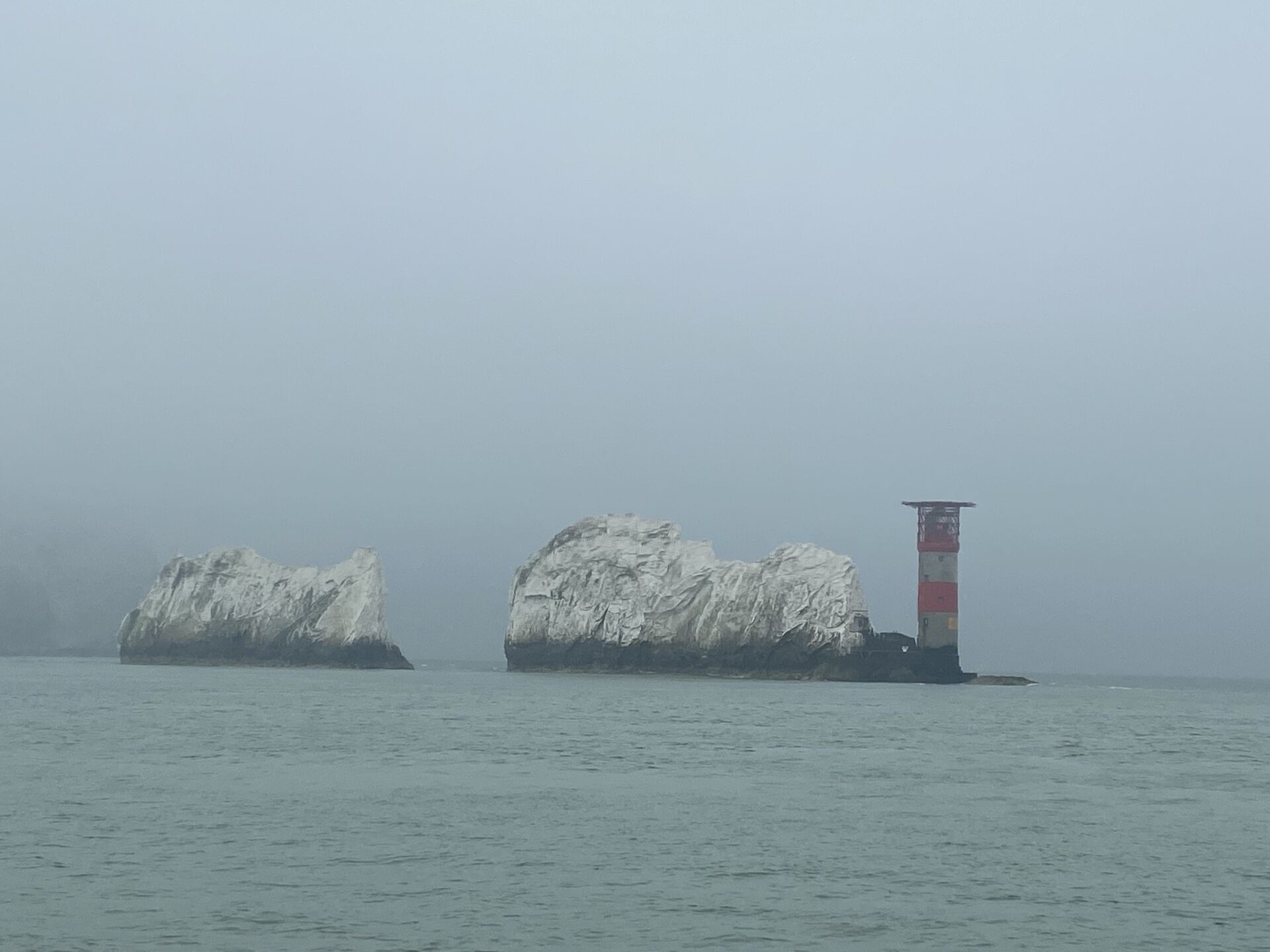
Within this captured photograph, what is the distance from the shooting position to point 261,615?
421ft

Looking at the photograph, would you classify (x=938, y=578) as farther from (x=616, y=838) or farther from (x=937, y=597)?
(x=616, y=838)

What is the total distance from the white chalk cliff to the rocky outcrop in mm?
79

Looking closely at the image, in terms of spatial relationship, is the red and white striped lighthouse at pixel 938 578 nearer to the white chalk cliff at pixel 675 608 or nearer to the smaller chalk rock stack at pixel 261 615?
the white chalk cliff at pixel 675 608

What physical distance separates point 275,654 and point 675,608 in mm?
41636

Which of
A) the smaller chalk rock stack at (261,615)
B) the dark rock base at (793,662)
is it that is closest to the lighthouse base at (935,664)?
the dark rock base at (793,662)

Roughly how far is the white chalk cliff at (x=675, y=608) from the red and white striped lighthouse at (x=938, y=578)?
12.8ft

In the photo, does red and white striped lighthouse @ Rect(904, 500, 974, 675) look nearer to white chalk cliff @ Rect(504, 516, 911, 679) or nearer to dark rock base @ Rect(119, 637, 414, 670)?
white chalk cliff @ Rect(504, 516, 911, 679)

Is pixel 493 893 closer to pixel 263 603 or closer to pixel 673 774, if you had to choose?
pixel 673 774

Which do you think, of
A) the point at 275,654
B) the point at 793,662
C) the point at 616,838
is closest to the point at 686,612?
the point at 793,662

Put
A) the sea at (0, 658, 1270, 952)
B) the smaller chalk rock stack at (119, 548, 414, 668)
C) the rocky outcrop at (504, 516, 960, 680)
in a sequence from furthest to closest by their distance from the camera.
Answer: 1. the smaller chalk rock stack at (119, 548, 414, 668)
2. the rocky outcrop at (504, 516, 960, 680)
3. the sea at (0, 658, 1270, 952)

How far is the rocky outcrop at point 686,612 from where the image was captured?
98.6m

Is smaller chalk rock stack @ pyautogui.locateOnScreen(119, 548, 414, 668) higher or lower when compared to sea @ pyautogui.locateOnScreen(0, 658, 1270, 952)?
higher

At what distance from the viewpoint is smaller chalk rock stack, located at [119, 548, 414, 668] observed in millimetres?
122938

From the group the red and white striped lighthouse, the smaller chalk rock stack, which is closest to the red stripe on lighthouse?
the red and white striped lighthouse
